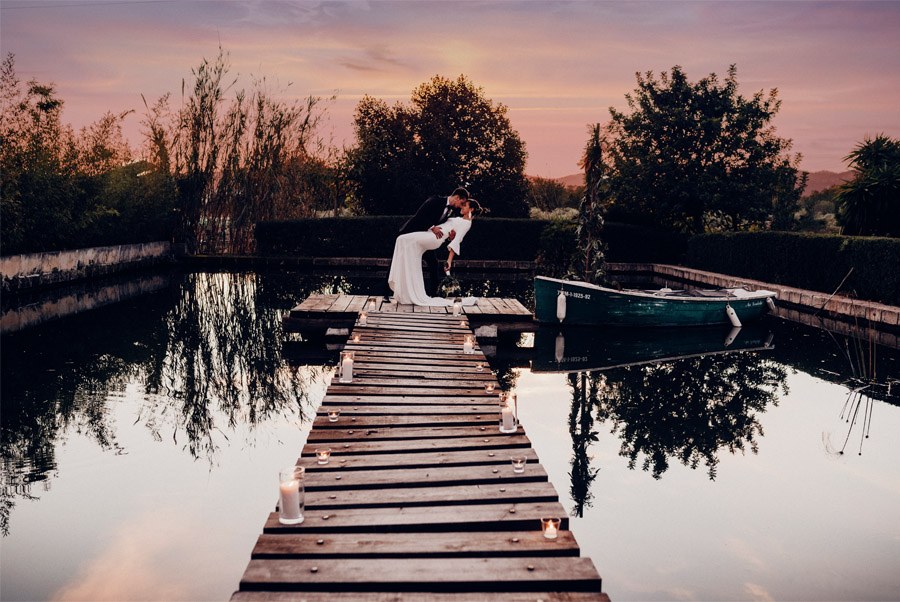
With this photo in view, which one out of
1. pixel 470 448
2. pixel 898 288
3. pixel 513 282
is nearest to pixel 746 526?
pixel 470 448

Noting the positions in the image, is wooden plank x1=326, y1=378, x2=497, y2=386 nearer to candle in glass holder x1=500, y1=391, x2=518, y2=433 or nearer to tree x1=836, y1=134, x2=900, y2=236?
candle in glass holder x1=500, y1=391, x2=518, y2=433

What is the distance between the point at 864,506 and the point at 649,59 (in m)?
28.0

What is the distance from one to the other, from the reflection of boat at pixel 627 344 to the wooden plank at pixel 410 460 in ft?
17.1

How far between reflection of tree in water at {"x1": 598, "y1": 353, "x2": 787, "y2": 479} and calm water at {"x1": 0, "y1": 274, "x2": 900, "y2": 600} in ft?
0.11

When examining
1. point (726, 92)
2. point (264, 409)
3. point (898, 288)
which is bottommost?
point (264, 409)

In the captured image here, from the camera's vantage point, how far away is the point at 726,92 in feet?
96.0

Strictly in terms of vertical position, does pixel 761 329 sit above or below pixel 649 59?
below

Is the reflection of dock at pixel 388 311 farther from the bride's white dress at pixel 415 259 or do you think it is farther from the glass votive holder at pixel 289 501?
the glass votive holder at pixel 289 501

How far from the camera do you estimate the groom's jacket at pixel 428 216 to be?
11.9 metres

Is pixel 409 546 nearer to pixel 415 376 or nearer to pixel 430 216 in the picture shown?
pixel 415 376

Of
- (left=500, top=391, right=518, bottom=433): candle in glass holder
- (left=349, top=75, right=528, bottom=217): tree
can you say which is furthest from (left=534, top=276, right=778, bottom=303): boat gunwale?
(left=349, top=75, right=528, bottom=217): tree

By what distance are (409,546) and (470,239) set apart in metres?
25.0

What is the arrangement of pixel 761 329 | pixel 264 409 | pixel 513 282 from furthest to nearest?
pixel 513 282 < pixel 761 329 < pixel 264 409

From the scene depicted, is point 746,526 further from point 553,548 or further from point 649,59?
point 649,59
